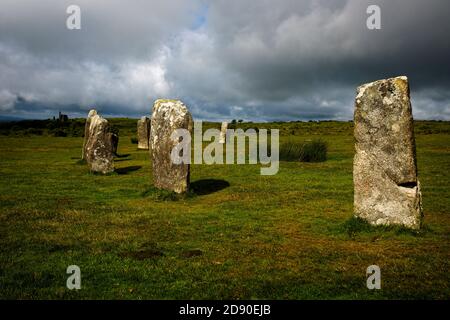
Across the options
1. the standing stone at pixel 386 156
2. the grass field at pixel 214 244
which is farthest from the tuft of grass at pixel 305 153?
the standing stone at pixel 386 156

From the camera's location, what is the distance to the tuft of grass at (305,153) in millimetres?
29700

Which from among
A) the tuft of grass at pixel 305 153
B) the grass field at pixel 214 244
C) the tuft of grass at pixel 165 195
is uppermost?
the tuft of grass at pixel 305 153

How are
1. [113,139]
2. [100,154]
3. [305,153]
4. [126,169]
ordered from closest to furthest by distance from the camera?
[100,154] < [113,139] < [126,169] < [305,153]

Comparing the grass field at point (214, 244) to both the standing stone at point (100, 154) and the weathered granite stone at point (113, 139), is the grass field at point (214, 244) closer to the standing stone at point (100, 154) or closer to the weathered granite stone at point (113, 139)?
the standing stone at point (100, 154)

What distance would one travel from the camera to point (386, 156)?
12141mm

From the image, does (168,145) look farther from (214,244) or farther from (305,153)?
(305,153)

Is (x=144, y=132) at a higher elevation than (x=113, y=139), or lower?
higher

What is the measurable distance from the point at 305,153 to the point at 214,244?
19.8 m

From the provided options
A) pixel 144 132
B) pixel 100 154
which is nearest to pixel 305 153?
pixel 100 154

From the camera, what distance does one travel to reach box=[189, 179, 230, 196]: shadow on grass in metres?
19.2

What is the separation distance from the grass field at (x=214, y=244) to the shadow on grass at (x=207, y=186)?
14 centimetres

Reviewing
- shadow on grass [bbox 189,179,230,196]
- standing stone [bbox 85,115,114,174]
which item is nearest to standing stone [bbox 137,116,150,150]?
standing stone [bbox 85,115,114,174]

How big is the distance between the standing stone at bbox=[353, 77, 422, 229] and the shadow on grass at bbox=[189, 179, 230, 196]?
8.17 metres

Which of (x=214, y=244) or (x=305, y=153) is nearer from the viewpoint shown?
(x=214, y=244)
